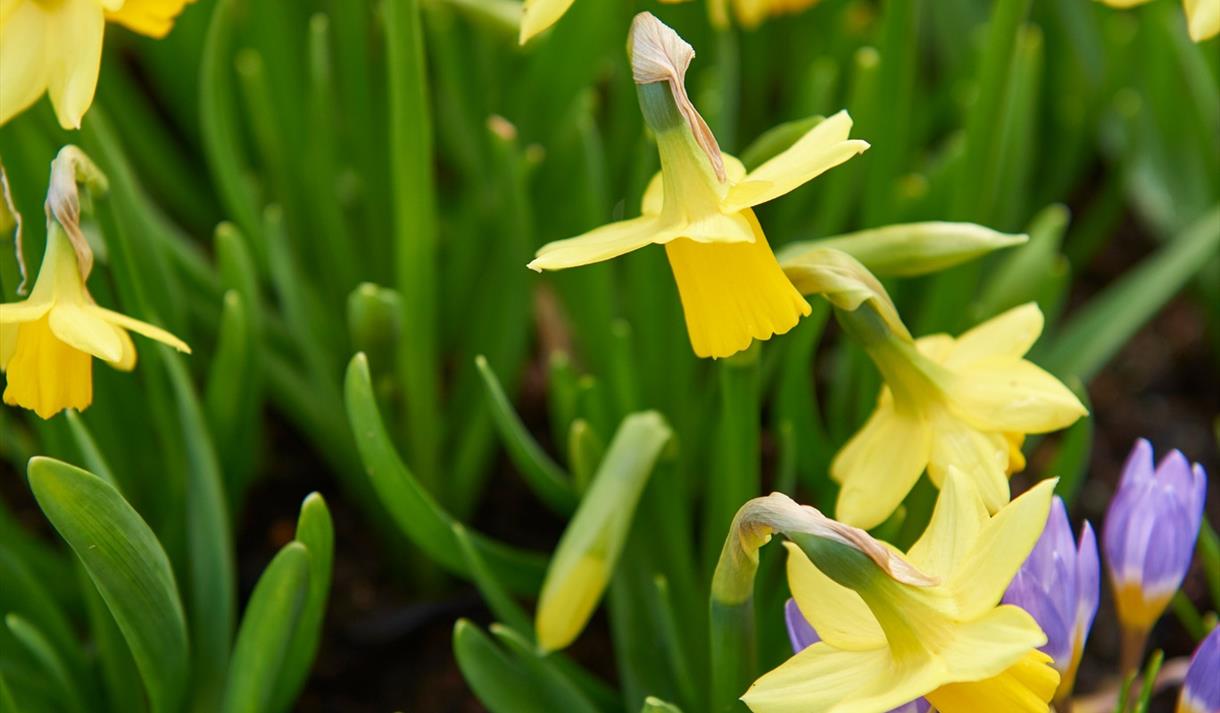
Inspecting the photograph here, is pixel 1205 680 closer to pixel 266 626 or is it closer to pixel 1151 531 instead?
pixel 1151 531

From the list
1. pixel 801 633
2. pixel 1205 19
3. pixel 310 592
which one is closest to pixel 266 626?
pixel 310 592

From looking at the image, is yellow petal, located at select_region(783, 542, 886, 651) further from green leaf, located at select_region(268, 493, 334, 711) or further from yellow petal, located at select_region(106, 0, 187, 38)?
yellow petal, located at select_region(106, 0, 187, 38)

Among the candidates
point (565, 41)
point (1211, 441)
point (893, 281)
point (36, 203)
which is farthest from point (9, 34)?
point (1211, 441)

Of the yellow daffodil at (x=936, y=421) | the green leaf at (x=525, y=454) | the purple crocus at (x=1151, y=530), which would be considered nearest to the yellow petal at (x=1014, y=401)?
the yellow daffodil at (x=936, y=421)

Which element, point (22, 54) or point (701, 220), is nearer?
point (701, 220)

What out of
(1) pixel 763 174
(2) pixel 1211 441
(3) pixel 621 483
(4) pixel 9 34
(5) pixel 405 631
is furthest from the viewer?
(2) pixel 1211 441

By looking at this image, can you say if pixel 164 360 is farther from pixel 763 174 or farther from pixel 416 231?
pixel 763 174

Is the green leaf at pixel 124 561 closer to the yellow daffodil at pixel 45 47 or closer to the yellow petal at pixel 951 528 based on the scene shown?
the yellow daffodil at pixel 45 47
